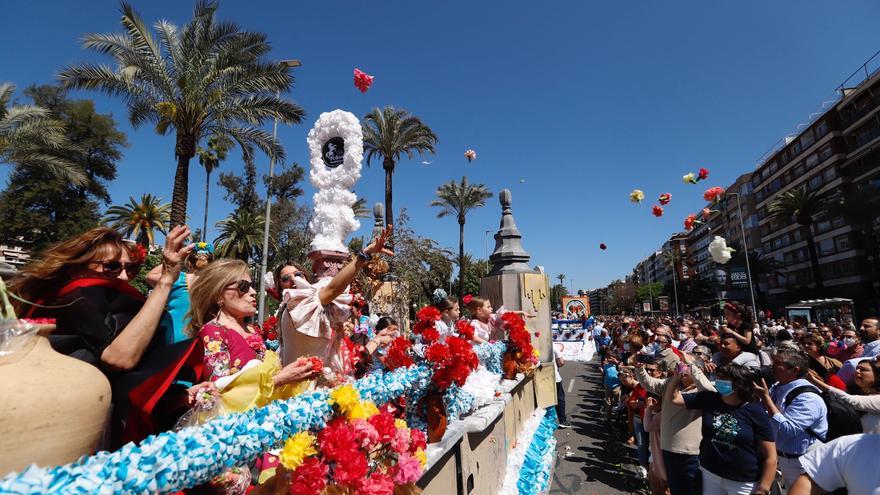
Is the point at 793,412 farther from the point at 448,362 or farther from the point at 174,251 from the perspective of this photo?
the point at 174,251

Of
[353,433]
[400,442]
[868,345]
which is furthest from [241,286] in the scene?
[868,345]

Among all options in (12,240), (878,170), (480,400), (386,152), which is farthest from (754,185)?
(12,240)

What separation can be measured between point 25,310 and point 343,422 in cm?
133

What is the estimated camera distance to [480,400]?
165 inches

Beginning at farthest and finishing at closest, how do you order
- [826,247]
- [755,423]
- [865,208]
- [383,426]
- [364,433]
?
1. [826,247]
2. [865,208]
3. [755,423]
4. [383,426]
5. [364,433]

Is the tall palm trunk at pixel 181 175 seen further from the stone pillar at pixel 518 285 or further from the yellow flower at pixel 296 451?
the yellow flower at pixel 296 451

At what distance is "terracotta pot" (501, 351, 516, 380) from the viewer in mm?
5555

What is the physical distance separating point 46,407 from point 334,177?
2929mm

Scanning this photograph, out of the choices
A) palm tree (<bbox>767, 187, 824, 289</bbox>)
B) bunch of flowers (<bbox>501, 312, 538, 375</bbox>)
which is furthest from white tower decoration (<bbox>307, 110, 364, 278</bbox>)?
palm tree (<bbox>767, 187, 824, 289</bbox>)

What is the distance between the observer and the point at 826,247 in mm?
42500

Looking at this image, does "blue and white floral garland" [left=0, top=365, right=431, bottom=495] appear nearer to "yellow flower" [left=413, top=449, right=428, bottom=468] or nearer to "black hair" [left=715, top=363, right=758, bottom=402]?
"yellow flower" [left=413, top=449, right=428, bottom=468]

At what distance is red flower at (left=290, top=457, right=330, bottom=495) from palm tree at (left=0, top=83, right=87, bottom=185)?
20493 millimetres

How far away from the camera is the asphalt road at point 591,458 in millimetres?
5969

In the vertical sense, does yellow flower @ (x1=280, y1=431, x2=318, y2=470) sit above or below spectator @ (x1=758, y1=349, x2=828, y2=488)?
above
